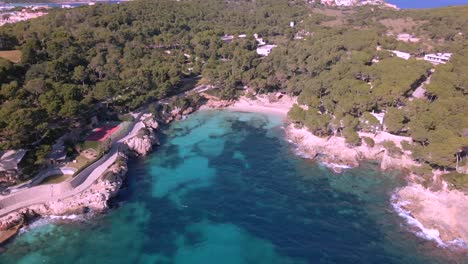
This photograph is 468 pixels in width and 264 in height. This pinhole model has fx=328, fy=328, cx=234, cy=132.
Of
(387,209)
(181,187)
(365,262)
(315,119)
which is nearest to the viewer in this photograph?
(365,262)

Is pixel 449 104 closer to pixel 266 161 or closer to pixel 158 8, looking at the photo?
pixel 266 161

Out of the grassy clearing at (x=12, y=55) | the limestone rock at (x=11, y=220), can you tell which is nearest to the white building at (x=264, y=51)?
the grassy clearing at (x=12, y=55)

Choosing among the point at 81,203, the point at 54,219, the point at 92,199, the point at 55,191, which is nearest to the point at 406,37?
the point at 92,199

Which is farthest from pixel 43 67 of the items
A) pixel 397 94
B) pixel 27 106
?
pixel 397 94

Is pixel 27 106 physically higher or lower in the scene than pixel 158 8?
lower

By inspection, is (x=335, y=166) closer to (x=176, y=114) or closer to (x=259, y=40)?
(x=176, y=114)

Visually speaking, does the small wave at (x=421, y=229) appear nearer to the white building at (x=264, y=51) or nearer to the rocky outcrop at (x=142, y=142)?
the rocky outcrop at (x=142, y=142)
